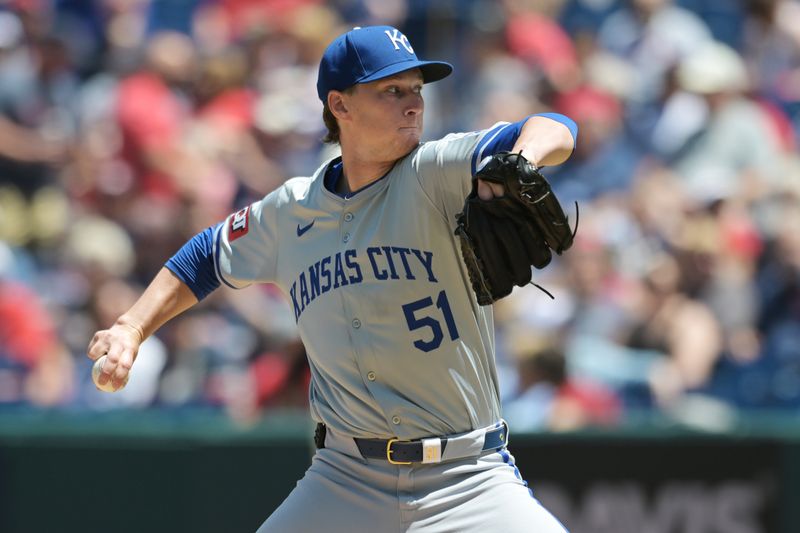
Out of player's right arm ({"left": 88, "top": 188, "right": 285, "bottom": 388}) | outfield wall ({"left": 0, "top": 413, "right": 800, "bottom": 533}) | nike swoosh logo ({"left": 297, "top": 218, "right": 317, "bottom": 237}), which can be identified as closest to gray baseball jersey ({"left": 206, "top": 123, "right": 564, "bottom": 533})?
nike swoosh logo ({"left": 297, "top": 218, "right": 317, "bottom": 237})

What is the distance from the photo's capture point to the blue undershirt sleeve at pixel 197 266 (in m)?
4.14

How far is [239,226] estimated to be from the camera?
419 cm

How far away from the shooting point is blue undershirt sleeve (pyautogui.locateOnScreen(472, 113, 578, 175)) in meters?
3.39

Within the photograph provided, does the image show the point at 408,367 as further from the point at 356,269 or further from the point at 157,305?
the point at 157,305

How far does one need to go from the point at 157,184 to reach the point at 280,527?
469 centimetres

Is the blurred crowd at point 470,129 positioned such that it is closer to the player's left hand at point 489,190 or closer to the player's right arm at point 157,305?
the player's right arm at point 157,305

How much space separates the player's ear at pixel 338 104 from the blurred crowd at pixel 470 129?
108 inches

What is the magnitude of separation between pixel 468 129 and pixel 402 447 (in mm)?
4696

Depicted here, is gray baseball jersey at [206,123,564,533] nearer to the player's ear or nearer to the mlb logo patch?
the player's ear

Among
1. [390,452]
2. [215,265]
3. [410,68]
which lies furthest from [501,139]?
[215,265]

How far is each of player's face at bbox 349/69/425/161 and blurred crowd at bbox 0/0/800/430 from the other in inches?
109

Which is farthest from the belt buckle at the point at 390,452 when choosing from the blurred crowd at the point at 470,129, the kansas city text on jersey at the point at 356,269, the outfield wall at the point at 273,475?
the blurred crowd at the point at 470,129

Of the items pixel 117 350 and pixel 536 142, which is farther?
pixel 117 350

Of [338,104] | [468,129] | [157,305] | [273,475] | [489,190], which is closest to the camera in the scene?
[489,190]
